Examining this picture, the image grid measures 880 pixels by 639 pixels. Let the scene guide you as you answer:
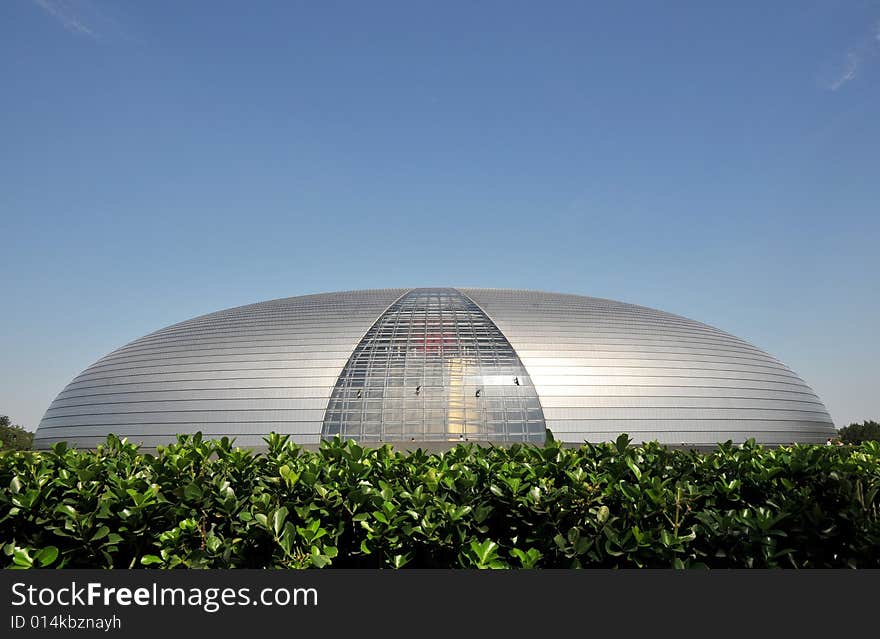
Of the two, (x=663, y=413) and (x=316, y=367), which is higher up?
(x=316, y=367)

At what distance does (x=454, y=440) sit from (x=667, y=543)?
2180 cm

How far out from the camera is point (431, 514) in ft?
20.8

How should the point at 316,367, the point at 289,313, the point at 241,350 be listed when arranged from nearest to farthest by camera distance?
the point at 316,367, the point at 241,350, the point at 289,313

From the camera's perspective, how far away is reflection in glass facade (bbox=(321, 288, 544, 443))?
90.9 ft

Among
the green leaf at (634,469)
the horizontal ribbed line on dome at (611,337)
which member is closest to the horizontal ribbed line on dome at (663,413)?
the horizontal ribbed line on dome at (611,337)

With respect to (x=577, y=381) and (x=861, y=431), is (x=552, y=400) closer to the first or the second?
(x=577, y=381)

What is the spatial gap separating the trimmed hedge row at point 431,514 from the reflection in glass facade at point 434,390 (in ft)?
66.4

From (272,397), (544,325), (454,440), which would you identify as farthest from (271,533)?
(544,325)

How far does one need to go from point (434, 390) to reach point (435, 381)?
50cm

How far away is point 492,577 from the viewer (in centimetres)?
482

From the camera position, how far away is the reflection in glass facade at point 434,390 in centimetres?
2770

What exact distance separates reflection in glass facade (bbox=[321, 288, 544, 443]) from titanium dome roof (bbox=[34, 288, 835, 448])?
0.21 feet

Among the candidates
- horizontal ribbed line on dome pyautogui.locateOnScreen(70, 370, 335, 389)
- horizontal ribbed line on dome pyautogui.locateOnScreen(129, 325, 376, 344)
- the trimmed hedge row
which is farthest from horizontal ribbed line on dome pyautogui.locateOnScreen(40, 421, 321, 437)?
the trimmed hedge row

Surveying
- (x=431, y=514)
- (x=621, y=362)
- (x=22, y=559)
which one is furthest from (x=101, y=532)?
(x=621, y=362)
